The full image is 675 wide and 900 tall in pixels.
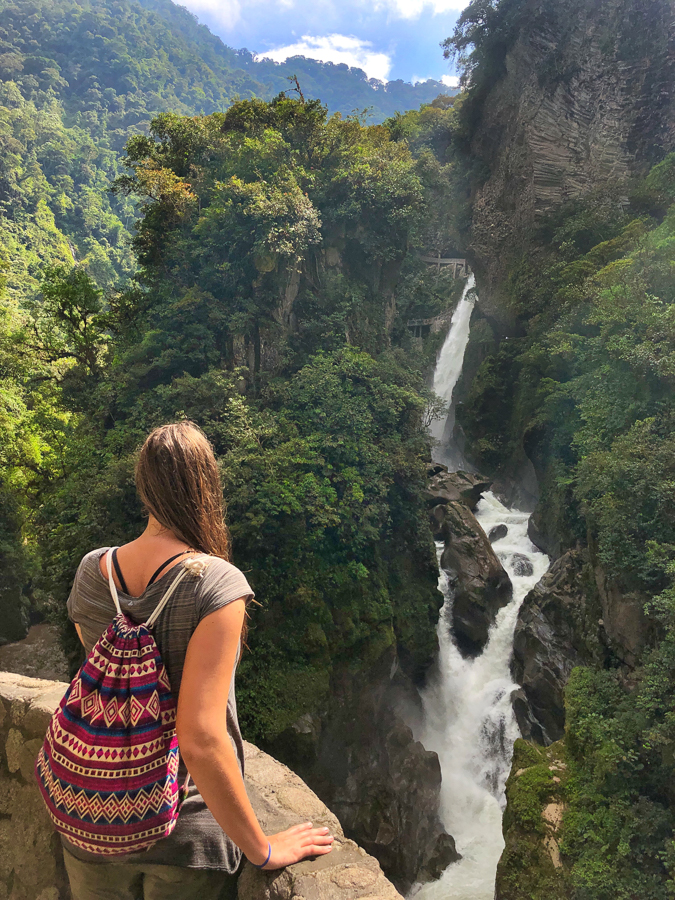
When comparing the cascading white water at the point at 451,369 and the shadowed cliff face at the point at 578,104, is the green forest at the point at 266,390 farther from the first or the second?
the cascading white water at the point at 451,369

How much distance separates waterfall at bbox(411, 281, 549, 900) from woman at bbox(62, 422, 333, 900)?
426 inches

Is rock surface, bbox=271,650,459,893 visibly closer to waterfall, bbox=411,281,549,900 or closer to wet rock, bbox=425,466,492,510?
waterfall, bbox=411,281,549,900

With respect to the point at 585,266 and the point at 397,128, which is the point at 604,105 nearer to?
the point at 585,266

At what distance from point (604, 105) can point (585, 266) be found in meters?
6.41

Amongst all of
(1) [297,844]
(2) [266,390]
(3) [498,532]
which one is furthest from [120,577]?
(3) [498,532]

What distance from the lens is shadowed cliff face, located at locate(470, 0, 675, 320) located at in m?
14.5

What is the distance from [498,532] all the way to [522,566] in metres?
1.59

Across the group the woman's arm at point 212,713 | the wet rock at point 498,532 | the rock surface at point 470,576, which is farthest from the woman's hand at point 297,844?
the wet rock at point 498,532

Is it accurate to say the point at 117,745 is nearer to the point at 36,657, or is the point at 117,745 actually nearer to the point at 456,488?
the point at 36,657

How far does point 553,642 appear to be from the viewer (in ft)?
36.3

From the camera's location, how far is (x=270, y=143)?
523 inches

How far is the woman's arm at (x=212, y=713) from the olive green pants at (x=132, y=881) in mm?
388

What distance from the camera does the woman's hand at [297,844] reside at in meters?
1.54

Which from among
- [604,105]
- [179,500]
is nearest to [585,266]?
[604,105]
